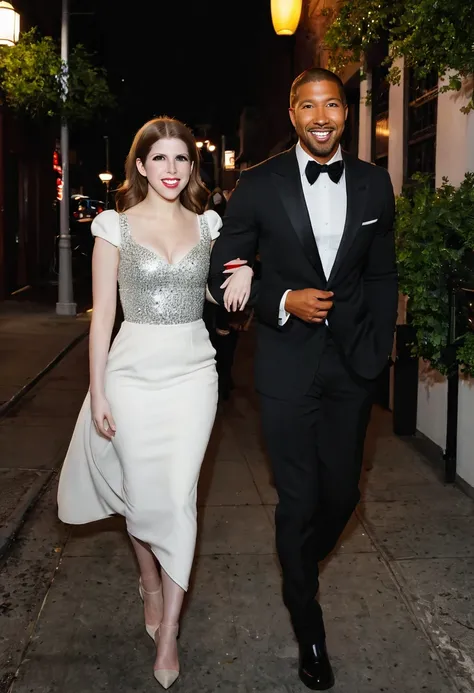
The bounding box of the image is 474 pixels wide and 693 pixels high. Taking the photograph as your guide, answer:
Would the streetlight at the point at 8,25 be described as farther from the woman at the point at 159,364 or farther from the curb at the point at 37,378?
the woman at the point at 159,364

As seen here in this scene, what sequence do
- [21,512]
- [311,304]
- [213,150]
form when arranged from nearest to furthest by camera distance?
[311,304] < [21,512] < [213,150]

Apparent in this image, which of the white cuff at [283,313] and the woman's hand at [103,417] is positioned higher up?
the white cuff at [283,313]

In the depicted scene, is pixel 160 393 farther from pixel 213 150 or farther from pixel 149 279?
pixel 213 150

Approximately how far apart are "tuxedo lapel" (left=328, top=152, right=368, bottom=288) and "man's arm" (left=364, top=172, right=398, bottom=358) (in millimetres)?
144

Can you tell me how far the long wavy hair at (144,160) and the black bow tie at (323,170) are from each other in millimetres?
534

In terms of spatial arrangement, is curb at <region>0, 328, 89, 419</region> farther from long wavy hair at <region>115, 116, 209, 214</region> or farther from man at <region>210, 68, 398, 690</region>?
man at <region>210, 68, 398, 690</region>

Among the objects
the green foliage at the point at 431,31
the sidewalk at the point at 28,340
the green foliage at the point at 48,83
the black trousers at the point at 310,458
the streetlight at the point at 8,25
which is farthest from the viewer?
the green foliage at the point at 48,83

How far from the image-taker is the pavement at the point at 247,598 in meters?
3.24

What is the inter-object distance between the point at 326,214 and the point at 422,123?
4.40 meters

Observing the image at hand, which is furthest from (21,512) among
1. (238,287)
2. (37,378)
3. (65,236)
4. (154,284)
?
(65,236)

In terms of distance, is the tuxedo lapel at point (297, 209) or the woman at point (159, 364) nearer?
the tuxedo lapel at point (297, 209)

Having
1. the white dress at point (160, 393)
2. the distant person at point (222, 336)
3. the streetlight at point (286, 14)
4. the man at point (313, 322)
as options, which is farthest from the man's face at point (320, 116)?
the streetlight at point (286, 14)

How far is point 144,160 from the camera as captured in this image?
10.9 ft

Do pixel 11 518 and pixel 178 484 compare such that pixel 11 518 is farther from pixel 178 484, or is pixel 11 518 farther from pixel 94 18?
pixel 94 18
